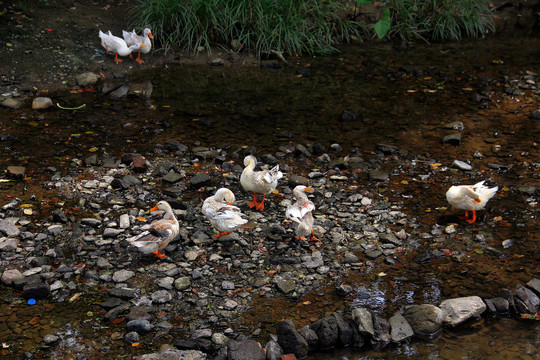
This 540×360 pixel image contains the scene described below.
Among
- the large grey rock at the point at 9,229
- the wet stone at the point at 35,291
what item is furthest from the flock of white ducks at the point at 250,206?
the large grey rock at the point at 9,229

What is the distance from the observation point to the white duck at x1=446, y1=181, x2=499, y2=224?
6910mm

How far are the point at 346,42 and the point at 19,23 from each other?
7.48 m

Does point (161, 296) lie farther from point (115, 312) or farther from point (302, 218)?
point (302, 218)

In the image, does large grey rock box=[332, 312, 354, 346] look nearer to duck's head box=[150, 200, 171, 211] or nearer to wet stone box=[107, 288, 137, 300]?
wet stone box=[107, 288, 137, 300]

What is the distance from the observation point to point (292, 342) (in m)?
4.93

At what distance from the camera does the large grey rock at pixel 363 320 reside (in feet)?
16.8

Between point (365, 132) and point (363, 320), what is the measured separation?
4889mm

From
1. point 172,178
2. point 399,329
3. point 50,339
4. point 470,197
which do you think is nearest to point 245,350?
point 399,329

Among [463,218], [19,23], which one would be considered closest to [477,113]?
[463,218]

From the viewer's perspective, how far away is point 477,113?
33.3 ft

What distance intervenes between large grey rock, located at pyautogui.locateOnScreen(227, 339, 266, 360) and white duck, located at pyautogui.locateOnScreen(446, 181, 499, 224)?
11.3ft

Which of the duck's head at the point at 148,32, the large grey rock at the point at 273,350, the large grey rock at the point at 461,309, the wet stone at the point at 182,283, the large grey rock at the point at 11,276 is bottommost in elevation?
the large grey rock at the point at 11,276

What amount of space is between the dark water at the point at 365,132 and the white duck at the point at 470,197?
0.33 meters

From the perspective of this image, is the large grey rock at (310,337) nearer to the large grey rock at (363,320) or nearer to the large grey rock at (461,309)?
the large grey rock at (363,320)
